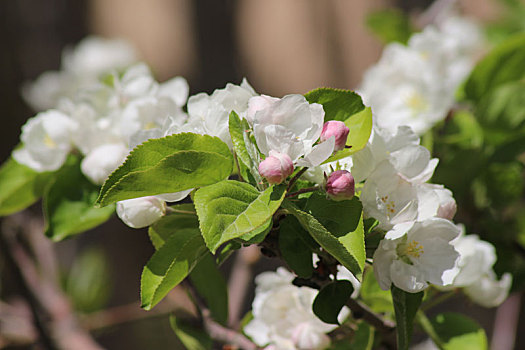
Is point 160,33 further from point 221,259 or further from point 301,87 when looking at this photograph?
point 221,259

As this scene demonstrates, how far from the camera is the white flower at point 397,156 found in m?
0.53

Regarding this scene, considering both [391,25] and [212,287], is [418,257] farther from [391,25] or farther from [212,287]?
[391,25]

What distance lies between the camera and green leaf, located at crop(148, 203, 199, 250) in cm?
54

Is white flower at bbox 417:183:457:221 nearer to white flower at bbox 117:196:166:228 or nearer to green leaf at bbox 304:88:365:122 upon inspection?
green leaf at bbox 304:88:365:122

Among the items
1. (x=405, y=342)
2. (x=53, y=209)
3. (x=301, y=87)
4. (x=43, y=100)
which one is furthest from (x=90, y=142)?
(x=301, y=87)

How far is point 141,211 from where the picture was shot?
0.52 m

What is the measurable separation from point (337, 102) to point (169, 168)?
0.18 m

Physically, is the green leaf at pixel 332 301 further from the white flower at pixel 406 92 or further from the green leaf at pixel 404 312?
the white flower at pixel 406 92

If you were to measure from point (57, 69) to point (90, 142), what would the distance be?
1.52 metres

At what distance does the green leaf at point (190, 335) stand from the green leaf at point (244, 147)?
0.98ft

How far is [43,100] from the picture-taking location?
125 centimetres

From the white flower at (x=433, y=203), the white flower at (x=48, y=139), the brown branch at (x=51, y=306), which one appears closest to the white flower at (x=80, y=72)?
the brown branch at (x=51, y=306)

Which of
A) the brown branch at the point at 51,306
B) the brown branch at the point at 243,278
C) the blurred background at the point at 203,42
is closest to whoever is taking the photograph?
the brown branch at the point at 243,278

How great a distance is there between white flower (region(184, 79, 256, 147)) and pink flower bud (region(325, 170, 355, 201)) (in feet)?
0.37
